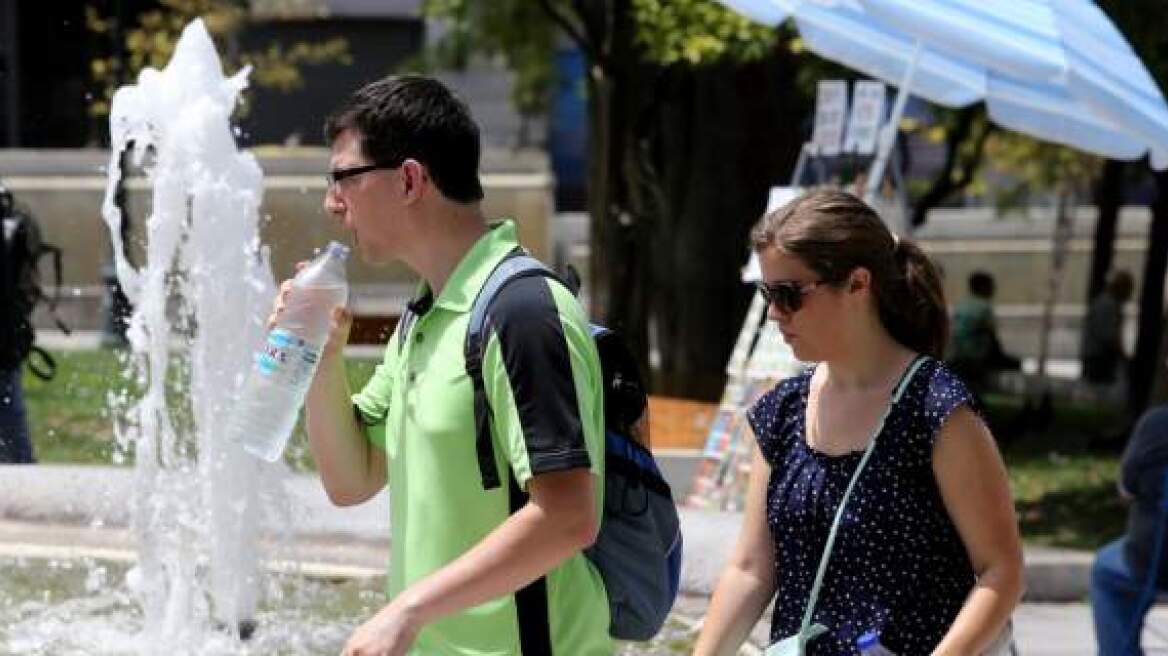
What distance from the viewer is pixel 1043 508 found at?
450 inches

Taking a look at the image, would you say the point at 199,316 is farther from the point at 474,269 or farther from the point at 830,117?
the point at 474,269

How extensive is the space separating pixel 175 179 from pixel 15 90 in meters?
25.2

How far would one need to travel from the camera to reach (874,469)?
10.9 feet

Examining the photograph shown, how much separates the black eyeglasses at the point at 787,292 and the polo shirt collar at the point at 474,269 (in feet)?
1.46

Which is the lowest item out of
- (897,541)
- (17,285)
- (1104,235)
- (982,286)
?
(1104,235)

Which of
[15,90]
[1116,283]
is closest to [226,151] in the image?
[1116,283]

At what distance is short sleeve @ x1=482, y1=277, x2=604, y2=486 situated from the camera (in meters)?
2.89

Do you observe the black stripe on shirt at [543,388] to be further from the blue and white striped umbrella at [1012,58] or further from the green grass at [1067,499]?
Answer: the green grass at [1067,499]

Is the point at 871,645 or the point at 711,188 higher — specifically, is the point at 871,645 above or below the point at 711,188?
above

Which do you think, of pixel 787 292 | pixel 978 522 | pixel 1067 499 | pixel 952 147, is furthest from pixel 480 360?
pixel 952 147

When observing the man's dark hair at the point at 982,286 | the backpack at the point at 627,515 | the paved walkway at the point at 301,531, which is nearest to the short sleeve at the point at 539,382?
the backpack at the point at 627,515

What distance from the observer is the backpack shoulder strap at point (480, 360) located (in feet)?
9.73

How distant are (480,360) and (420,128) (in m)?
0.36

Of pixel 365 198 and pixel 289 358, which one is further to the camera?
pixel 289 358
